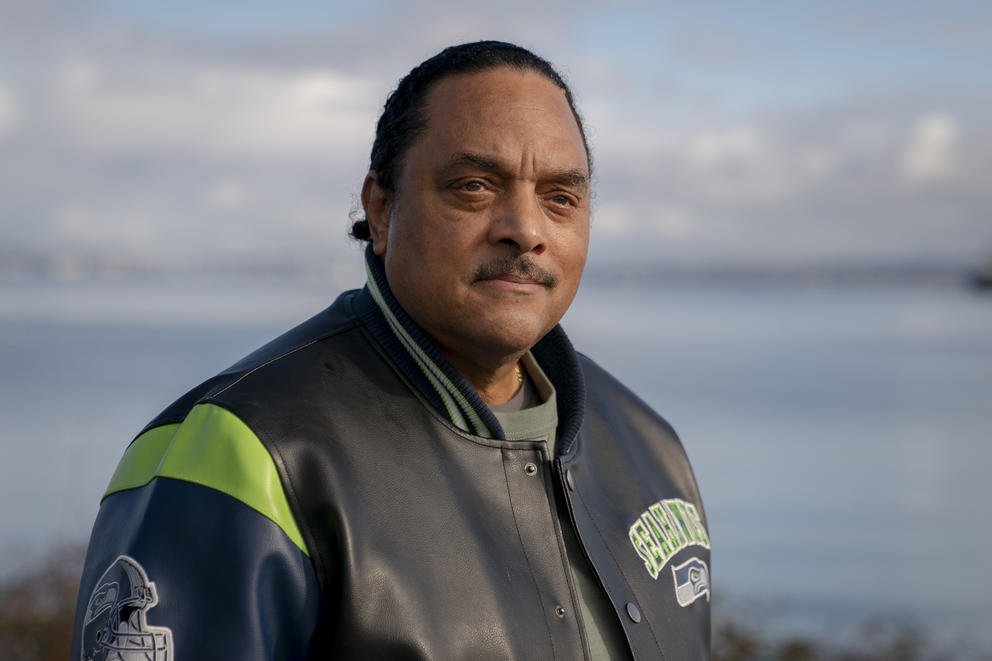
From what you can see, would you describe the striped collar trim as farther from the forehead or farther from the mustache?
the forehead

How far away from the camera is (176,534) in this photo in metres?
1.84

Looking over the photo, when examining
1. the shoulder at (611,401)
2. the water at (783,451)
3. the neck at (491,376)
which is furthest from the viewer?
the water at (783,451)

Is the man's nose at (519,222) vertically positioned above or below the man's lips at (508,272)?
above

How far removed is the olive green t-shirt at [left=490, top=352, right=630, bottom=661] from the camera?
220 centimetres

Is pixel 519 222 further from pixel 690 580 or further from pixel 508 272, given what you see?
pixel 690 580

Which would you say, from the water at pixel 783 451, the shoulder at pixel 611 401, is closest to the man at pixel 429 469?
the shoulder at pixel 611 401

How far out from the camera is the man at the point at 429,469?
1.85 metres

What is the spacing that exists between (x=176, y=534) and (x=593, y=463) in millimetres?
1010

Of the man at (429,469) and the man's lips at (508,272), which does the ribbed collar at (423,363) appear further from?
the man's lips at (508,272)

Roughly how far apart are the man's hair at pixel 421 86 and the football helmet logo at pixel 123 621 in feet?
3.09

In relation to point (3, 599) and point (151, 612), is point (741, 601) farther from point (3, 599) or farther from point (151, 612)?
point (151, 612)

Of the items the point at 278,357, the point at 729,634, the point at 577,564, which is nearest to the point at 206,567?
the point at 278,357

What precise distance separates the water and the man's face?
9810 mm

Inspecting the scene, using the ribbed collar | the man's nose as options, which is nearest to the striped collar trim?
the ribbed collar
